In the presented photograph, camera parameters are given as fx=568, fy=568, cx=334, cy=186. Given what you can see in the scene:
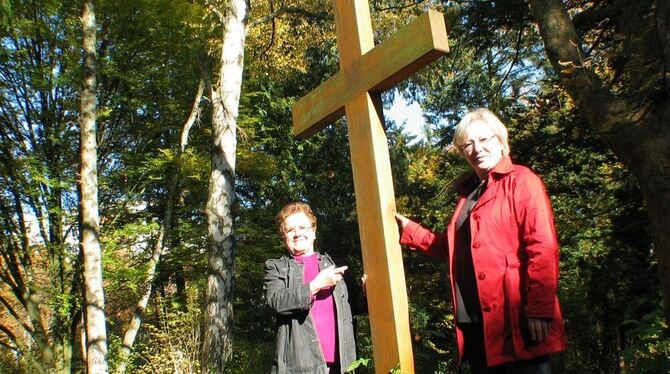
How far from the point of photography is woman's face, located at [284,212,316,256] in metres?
2.77

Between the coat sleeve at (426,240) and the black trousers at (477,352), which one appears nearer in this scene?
the black trousers at (477,352)

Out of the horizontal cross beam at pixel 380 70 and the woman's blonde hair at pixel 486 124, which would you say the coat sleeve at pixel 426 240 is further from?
the horizontal cross beam at pixel 380 70

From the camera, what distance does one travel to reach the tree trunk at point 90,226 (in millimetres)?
8359

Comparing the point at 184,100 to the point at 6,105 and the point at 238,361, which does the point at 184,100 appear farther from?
the point at 238,361

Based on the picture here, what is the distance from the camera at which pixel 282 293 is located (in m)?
2.57

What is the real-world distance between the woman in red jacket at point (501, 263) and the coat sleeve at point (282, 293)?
2.19 feet

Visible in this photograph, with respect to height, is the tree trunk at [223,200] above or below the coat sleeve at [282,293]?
above

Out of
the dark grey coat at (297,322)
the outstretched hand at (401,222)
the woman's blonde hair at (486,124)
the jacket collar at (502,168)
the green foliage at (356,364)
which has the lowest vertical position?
the green foliage at (356,364)

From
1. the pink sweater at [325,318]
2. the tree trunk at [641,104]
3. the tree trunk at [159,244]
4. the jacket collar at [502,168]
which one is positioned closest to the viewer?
the jacket collar at [502,168]

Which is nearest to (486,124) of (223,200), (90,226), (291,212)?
(291,212)

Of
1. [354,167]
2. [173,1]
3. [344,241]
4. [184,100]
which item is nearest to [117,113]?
[184,100]

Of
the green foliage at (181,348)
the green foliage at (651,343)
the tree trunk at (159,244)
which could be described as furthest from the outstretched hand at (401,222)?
the tree trunk at (159,244)

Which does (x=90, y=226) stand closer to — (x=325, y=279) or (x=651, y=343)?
(x=325, y=279)

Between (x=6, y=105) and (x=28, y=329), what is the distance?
4.83 metres
